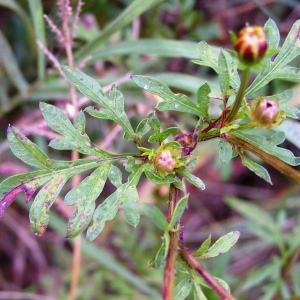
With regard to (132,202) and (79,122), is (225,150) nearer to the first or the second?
(132,202)

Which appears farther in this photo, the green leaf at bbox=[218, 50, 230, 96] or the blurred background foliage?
the blurred background foliage

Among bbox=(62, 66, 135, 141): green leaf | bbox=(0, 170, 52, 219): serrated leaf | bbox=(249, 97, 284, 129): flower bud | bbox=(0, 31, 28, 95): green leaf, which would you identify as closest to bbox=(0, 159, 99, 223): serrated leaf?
bbox=(0, 170, 52, 219): serrated leaf

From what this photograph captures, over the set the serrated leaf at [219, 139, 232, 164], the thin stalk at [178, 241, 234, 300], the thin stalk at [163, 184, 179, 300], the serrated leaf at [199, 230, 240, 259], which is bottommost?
the serrated leaf at [199, 230, 240, 259]

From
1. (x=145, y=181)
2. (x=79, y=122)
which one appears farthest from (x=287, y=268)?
(x=79, y=122)

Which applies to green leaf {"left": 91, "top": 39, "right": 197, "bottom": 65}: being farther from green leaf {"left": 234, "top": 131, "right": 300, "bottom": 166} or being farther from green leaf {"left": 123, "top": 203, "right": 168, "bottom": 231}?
green leaf {"left": 123, "top": 203, "right": 168, "bottom": 231}

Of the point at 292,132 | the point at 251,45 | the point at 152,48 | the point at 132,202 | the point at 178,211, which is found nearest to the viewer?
the point at 251,45

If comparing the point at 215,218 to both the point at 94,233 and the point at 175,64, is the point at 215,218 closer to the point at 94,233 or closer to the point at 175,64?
the point at 175,64
